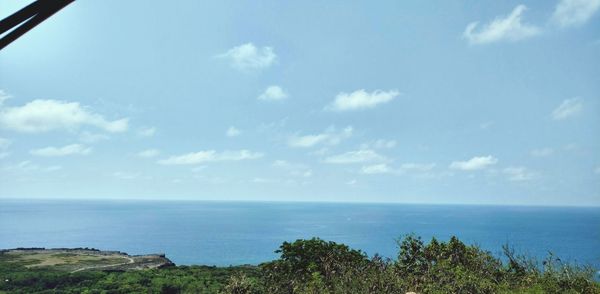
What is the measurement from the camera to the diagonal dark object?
5.54ft

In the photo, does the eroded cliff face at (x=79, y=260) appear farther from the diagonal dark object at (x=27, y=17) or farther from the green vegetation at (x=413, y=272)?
the diagonal dark object at (x=27, y=17)

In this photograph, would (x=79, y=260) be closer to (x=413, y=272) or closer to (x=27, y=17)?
(x=413, y=272)

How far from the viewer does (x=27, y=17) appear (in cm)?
176

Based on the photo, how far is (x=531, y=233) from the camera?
194 m

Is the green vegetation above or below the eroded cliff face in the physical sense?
above

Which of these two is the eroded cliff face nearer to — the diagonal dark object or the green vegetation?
the green vegetation

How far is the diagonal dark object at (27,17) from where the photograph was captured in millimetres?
1688

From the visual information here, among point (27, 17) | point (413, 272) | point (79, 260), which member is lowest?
point (79, 260)

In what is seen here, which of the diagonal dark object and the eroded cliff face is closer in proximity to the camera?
the diagonal dark object

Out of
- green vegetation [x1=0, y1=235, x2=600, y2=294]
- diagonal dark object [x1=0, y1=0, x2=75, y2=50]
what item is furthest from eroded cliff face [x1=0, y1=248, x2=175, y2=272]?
diagonal dark object [x1=0, y1=0, x2=75, y2=50]

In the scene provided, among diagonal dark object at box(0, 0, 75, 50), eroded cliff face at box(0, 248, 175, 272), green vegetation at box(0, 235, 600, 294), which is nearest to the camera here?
diagonal dark object at box(0, 0, 75, 50)

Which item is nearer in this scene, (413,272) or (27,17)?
(27,17)

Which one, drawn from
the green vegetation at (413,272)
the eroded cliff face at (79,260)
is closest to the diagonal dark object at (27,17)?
the green vegetation at (413,272)

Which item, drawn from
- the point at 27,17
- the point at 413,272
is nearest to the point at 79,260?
the point at 413,272
